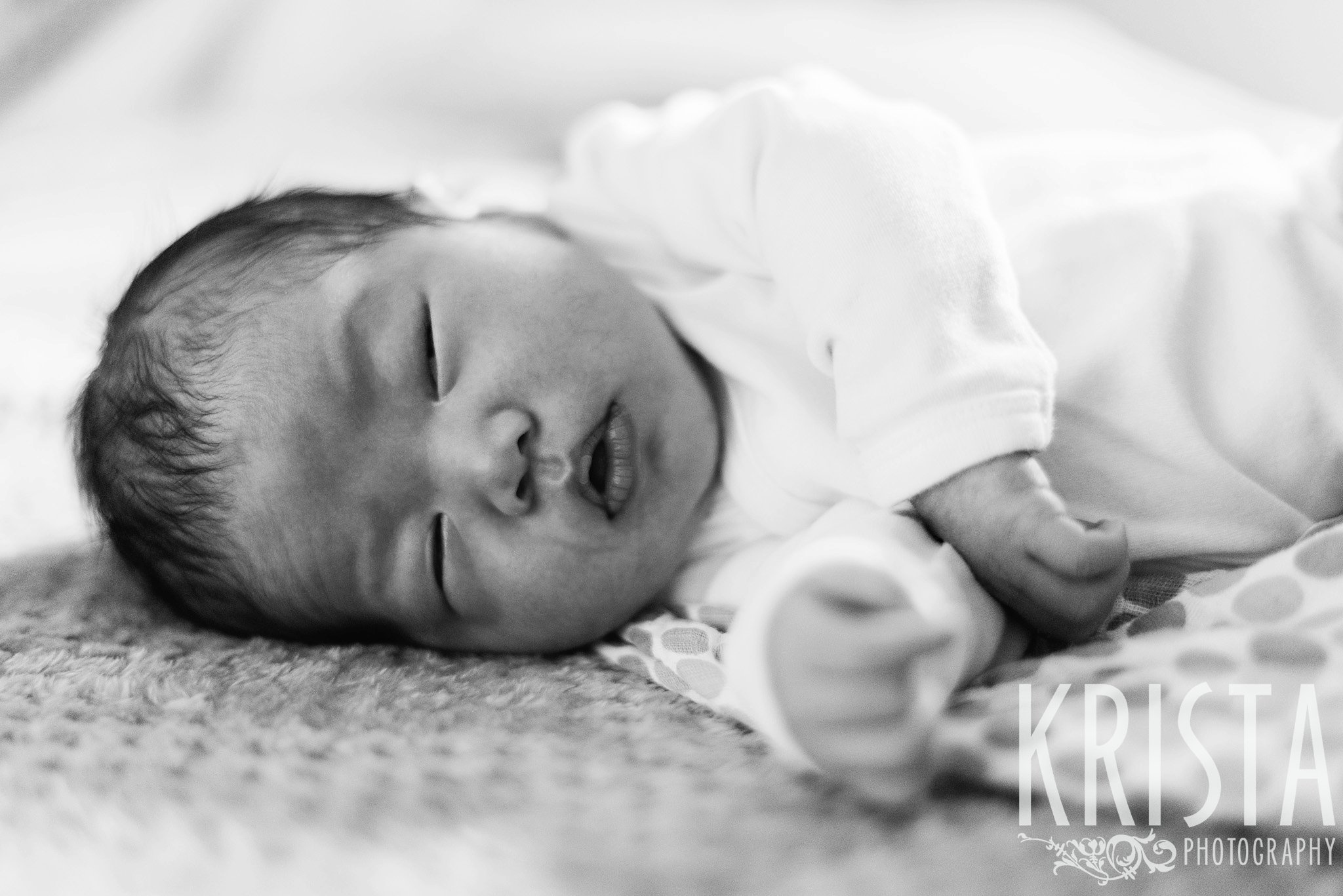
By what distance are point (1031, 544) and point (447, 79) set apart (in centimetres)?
164

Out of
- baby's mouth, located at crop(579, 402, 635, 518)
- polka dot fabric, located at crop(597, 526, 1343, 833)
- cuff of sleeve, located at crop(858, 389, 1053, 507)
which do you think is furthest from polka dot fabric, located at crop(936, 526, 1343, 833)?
baby's mouth, located at crop(579, 402, 635, 518)

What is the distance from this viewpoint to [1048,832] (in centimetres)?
68

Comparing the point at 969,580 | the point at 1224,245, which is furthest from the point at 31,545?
the point at 1224,245

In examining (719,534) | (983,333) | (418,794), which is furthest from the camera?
(719,534)

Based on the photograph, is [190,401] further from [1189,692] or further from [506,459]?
[1189,692]

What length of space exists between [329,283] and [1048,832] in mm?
705

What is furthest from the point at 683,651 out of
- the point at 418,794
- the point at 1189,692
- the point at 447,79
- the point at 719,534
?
the point at 447,79

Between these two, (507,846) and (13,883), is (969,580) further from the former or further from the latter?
(13,883)

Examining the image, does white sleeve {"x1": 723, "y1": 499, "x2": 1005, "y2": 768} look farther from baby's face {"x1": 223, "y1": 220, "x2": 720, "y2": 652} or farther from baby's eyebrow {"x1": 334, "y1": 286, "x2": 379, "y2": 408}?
baby's eyebrow {"x1": 334, "y1": 286, "x2": 379, "y2": 408}

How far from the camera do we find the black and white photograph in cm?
68

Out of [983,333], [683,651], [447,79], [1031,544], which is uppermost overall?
[447,79]

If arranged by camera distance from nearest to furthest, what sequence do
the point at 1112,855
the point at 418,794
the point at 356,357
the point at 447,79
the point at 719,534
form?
the point at 1112,855 < the point at 418,794 < the point at 356,357 < the point at 719,534 < the point at 447,79

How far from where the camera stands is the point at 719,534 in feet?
3.66

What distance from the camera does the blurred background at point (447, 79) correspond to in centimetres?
182
